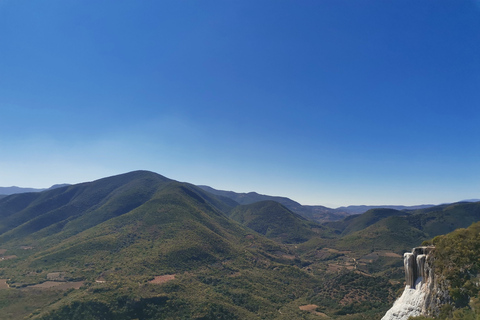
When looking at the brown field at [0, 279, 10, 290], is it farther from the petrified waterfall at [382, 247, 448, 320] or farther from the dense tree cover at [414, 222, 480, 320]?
the dense tree cover at [414, 222, 480, 320]

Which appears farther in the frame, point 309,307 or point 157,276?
point 157,276

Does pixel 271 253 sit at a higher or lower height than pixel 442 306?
lower

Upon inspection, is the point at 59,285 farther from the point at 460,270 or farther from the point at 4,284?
the point at 460,270

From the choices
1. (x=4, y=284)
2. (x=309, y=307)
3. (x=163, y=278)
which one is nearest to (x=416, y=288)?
(x=309, y=307)

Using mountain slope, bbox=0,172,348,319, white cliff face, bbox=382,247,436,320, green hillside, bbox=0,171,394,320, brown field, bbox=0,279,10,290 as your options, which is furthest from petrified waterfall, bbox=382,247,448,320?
brown field, bbox=0,279,10,290

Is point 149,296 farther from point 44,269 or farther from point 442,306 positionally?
point 442,306

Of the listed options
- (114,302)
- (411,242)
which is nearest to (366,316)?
(114,302)

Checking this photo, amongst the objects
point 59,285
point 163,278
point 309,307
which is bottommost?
point 309,307
